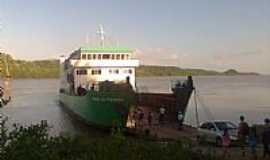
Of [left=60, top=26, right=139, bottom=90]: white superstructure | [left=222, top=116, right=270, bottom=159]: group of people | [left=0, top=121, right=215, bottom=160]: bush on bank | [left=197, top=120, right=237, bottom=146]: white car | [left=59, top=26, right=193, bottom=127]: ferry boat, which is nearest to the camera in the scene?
[left=0, top=121, right=215, bottom=160]: bush on bank

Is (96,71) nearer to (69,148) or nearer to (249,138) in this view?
(249,138)

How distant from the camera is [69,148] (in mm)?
7438

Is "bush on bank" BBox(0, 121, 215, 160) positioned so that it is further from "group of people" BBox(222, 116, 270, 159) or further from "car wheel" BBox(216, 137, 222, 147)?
"car wheel" BBox(216, 137, 222, 147)

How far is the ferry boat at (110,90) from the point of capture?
105 feet

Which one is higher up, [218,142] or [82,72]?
[82,72]

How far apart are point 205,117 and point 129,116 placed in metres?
21.7

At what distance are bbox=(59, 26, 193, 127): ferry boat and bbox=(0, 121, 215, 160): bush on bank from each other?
21.4 meters

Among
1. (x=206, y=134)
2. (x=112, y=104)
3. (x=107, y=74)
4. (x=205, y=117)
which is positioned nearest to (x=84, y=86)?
(x=107, y=74)

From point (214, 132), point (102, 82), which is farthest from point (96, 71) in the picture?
point (214, 132)

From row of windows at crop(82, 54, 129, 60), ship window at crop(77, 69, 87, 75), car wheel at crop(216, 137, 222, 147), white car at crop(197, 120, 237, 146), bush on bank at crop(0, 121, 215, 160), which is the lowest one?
car wheel at crop(216, 137, 222, 147)

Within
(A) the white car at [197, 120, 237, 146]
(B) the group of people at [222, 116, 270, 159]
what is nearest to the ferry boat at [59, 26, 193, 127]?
(A) the white car at [197, 120, 237, 146]

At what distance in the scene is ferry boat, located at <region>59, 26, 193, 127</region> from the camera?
31.9 meters

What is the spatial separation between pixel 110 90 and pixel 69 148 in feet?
84.2

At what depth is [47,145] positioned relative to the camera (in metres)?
7.00
